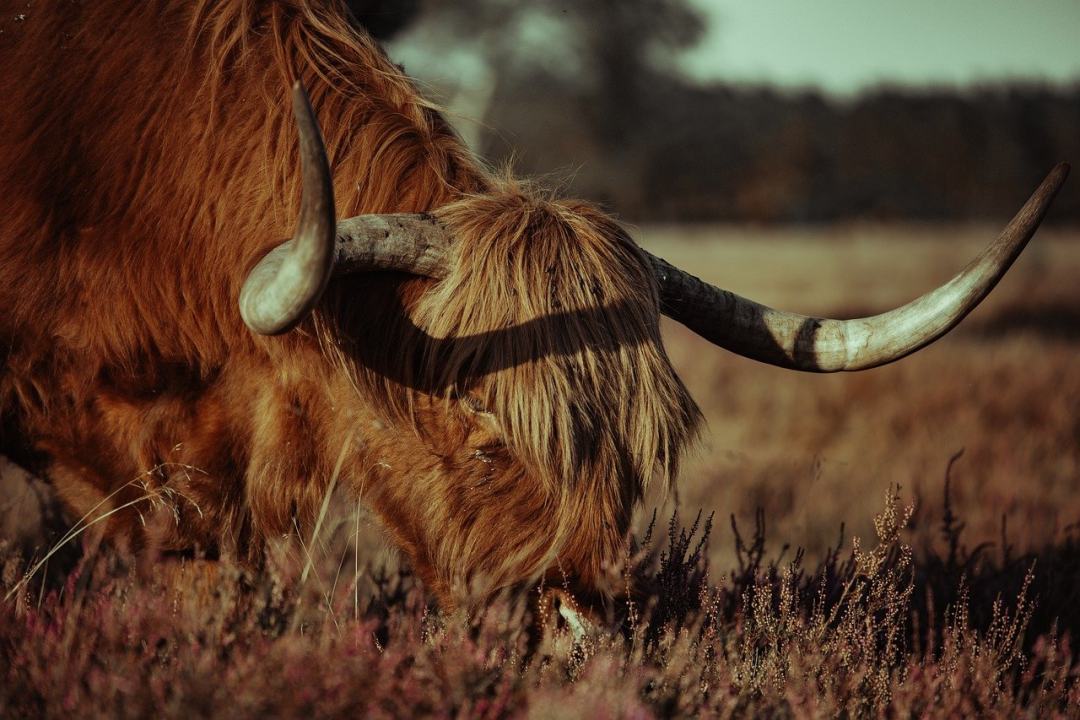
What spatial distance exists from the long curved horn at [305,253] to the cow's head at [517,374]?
24 centimetres

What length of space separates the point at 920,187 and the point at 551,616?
39516 mm

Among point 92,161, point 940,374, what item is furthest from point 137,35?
point 940,374

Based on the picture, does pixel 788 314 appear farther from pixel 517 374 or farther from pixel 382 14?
pixel 382 14

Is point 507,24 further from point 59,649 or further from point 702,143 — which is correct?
point 702,143

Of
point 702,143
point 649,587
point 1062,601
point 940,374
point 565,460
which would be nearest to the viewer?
point 565,460

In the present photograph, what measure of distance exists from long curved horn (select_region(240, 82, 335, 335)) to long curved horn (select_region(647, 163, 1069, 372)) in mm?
1219

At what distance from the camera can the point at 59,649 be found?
7.33 feet

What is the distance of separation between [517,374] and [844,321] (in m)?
1.13

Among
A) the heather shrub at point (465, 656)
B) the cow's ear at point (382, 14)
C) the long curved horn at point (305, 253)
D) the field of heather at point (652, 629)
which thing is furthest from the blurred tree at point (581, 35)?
the long curved horn at point (305, 253)

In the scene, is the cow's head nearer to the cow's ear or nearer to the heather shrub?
the heather shrub

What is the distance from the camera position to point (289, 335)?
2.85 metres

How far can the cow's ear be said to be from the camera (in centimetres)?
500

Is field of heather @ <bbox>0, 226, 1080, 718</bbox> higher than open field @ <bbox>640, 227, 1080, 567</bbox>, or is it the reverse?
open field @ <bbox>640, 227, 1080, 567</bbox>

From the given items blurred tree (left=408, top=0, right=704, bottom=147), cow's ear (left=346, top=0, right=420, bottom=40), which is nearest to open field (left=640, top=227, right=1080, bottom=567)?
cow's ear (left=346, top=0, right=420, bottom=40)
